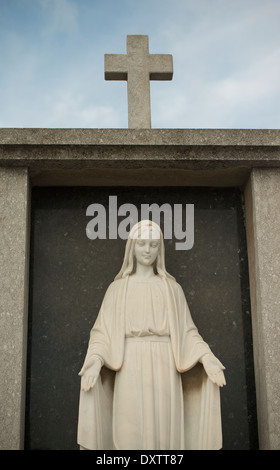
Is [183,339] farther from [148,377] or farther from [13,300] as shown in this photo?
[13,300]

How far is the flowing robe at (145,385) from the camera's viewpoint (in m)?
5.07

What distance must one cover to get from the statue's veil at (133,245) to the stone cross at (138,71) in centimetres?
118

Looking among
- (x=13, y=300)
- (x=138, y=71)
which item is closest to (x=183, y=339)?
(x=13, y=300)

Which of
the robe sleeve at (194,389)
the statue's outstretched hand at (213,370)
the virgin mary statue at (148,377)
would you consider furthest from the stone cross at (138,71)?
the statue's outstretched hand at (213,370)

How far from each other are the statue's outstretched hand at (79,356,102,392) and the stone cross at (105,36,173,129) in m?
2.49

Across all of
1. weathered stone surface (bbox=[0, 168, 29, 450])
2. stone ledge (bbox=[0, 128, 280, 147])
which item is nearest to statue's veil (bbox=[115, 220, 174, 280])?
stone ledge (bbox=[0, 128, 280, 147])

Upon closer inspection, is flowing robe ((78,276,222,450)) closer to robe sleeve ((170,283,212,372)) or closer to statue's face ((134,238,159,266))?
robe sleeve ((170,283,212,372))

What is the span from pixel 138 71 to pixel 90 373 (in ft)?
10.3

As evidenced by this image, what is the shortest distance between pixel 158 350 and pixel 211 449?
0.87 metres

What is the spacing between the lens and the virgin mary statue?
5.07 m

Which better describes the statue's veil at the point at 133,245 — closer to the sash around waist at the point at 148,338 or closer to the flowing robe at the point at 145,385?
the flowing robe at the point at 145,385

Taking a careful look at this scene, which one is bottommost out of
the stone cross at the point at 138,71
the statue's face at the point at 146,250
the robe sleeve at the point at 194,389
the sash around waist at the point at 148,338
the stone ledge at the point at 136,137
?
the robe sleeve at the point at 194,389
